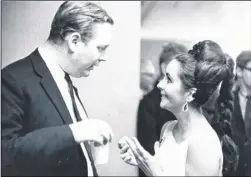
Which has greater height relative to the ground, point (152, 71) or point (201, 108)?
point (152, 71)

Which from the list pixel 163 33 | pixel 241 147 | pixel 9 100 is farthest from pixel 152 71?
pixel 9 100

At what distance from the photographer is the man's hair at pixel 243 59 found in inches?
84.0

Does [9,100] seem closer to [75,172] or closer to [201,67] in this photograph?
[75,172]

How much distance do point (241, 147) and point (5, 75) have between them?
139 cm

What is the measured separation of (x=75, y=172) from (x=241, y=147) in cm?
95

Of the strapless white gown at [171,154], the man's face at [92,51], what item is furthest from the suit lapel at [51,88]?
the strapless white gown at [171,154]

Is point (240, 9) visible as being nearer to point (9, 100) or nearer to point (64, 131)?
point (64, 131)

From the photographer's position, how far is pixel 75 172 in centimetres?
200

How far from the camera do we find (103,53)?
2.08m

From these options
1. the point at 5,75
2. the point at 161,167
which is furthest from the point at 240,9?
the point at 5,75

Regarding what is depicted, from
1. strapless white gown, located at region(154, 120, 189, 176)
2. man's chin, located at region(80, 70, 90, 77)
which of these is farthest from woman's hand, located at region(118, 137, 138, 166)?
man's chin, located at region(80, 70, 90, 77)

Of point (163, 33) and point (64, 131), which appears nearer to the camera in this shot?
point (64, 131)

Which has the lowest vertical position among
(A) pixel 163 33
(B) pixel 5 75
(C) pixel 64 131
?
(C) pixel 64 131

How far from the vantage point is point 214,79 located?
2031 millimetres
